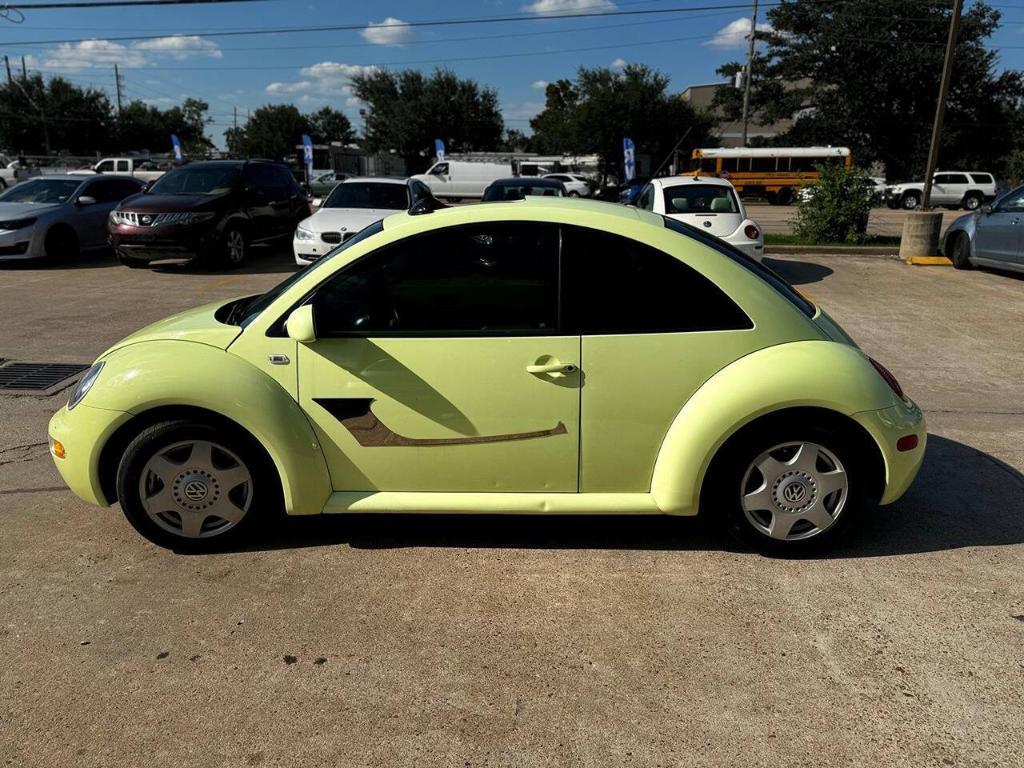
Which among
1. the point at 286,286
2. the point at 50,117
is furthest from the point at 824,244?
the point at 50,117

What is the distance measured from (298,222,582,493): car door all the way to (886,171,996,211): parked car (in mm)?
36197

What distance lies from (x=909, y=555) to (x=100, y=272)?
12746 millimetres

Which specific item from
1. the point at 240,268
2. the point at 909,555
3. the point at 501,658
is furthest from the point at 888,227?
the point at 501,658

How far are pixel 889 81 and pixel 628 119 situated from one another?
16331 millimetres

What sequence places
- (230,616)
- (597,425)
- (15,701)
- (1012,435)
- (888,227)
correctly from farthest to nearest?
(888,227) → (1012,435) → (597,425) → (230,616) → (15,701)

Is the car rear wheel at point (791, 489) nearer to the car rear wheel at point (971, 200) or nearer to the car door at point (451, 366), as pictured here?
the car door at point (451, 366)

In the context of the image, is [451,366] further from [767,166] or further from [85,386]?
[767,166]

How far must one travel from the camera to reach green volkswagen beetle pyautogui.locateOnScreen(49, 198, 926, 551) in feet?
11.1

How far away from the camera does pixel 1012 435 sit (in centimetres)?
527

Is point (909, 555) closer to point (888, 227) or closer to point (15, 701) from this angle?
point (15, 701)

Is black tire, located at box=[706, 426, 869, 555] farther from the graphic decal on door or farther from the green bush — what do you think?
the green bush

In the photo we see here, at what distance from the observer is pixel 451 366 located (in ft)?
11.2

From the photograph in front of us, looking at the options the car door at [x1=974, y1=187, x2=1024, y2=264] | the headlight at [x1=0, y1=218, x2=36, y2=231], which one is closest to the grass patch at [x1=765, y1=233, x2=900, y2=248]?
the car door at [x1=974, y1=187, x2=1024, y2=264]

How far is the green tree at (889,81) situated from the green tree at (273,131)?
49299mm
